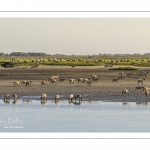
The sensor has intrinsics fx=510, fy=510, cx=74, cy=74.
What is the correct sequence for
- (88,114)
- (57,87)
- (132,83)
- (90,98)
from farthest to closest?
1. (132,83)
2. (57,87)
3. (90,98)
4. (88,114)

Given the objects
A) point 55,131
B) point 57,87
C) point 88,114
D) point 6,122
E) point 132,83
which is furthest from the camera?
point 132,83

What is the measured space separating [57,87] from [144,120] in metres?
10.3

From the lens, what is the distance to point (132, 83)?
28.8m

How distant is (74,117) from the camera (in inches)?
659

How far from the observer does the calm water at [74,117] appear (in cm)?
1493

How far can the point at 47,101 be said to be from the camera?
21062 millimetres

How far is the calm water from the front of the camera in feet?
49.0

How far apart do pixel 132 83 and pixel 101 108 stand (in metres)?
10.3

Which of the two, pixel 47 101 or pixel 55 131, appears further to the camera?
pixel 47 101

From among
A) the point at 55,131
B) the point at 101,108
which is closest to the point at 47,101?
the point at 101,108
